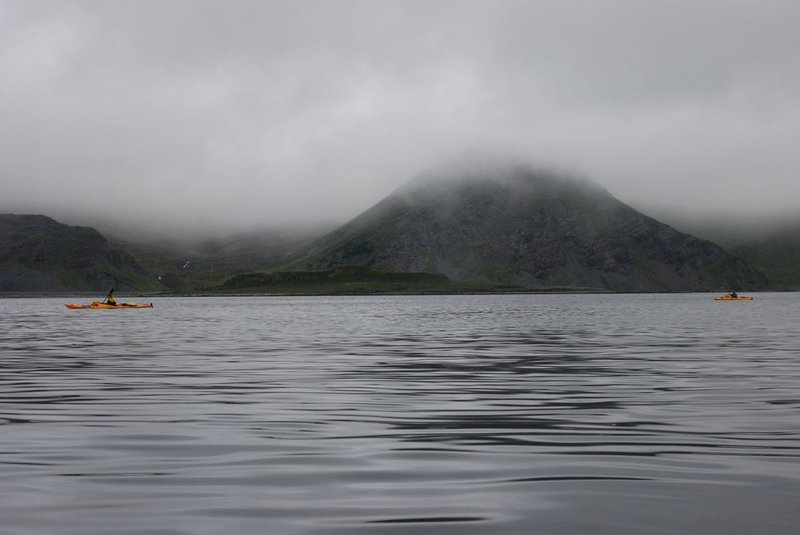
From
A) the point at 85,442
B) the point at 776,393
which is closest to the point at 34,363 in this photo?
the point at 85,442

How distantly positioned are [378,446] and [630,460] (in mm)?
4935

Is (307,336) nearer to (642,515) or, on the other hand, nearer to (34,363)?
(34,363)

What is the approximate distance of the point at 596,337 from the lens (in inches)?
2511

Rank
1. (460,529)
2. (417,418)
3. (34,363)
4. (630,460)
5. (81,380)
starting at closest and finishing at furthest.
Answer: (460,529), (630,460), (417,418), (81,380), (34,363)

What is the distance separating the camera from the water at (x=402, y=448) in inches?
492

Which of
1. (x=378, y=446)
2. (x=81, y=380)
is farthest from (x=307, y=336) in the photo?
(x=378, y=446)

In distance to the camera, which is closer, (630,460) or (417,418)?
(630,460)

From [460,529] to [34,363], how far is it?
34917 millimetres

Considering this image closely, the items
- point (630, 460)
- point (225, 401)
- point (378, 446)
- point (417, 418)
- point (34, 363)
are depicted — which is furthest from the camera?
point (34, 363)

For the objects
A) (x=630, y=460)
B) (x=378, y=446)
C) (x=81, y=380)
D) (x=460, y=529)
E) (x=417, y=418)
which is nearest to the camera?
(x=460, y=529)

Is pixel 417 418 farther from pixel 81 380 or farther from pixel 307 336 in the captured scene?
pixel 307 336

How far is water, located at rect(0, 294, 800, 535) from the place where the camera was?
41.0ft

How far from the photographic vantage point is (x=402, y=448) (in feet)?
59.0

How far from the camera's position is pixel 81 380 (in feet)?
110
